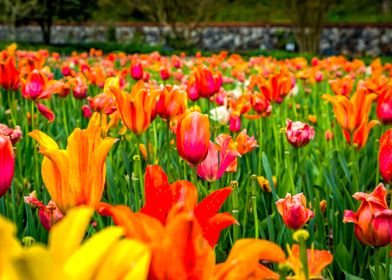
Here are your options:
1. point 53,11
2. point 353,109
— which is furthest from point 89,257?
point 53,11

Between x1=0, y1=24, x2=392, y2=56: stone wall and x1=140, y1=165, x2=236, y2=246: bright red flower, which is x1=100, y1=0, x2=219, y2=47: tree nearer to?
x1=0, y1=24, x2=392, y2=56: stone wall

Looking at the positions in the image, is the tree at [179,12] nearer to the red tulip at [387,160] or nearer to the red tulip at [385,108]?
the red tulip at [385,108]

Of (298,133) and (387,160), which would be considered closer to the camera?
(387,160)

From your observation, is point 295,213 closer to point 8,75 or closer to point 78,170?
point 78,170

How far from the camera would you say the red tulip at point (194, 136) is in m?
1.14

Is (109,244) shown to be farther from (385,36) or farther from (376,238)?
(385,36)

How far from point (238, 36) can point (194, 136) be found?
20.7m

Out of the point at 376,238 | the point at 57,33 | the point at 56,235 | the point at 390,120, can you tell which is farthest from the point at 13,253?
the point at 57,33

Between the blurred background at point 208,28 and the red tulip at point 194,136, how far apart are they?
1668 cm

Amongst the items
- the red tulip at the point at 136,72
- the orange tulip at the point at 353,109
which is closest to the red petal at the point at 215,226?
the orange tulip at the point at 353,109

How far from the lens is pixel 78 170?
2.87 ft

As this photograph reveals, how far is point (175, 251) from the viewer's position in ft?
1.64

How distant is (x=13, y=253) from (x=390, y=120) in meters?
1.71

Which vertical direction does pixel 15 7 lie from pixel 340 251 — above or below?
above
